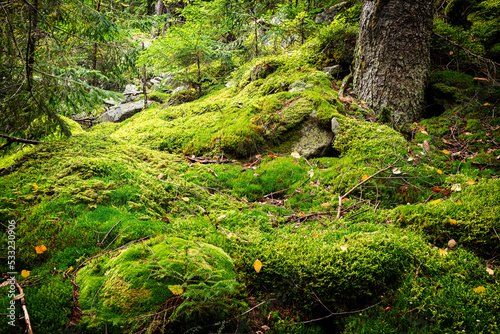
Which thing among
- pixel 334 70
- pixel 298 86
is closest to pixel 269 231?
pixel 298 86

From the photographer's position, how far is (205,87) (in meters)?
10.7

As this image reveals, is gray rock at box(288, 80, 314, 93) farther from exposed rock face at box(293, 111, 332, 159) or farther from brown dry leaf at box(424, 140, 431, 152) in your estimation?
brown dry leaf at box(424, 140, 431, 152)

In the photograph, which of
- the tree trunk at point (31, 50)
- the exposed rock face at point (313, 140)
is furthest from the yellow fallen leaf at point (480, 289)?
the tree trunk at point (31, 50)

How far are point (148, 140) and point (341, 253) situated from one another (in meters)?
5.74

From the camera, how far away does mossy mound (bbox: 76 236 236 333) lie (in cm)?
171

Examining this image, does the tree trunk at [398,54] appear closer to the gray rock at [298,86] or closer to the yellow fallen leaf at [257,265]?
the gray rock at [298,86]

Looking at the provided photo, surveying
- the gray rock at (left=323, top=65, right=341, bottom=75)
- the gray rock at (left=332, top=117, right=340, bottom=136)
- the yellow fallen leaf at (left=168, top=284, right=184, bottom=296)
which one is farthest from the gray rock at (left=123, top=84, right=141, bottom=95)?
the yellow fallen leaf at (left=168, top=284, right=184, bottom=296)

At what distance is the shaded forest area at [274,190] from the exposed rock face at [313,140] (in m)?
0.04

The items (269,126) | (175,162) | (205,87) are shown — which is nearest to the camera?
(175,162)

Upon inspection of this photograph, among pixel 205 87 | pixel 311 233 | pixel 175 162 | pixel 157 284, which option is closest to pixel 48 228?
pixel 157 284

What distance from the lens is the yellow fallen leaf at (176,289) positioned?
1759 millimetres

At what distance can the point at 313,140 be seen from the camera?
5.32m

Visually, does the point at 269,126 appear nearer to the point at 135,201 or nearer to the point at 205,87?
the point at 135,201

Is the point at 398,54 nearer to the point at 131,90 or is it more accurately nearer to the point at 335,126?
the point at 335,126
